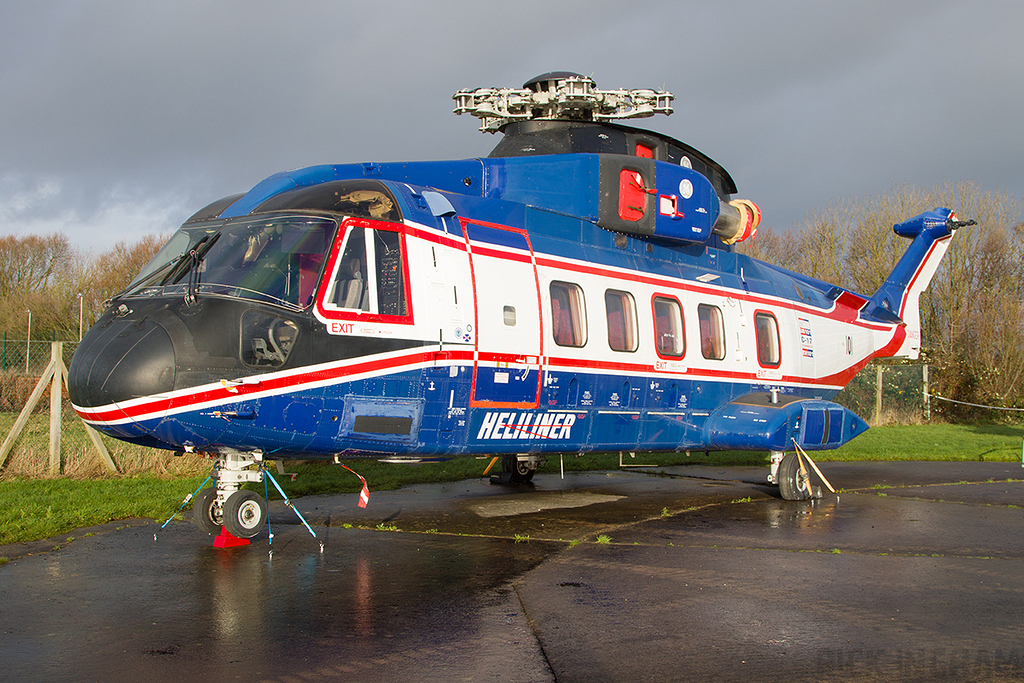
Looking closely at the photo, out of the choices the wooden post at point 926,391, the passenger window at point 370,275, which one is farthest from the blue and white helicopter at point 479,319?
the wooden post at point 926,391

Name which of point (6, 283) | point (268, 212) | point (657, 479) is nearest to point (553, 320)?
point (268, 212)

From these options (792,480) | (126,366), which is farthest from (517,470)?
(126,366)

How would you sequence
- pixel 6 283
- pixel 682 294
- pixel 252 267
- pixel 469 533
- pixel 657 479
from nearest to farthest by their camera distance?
1. pixel 252 267
2. pixel 469 533
3. pixel 682 294
4. pixel 657 479
5. pixel 6 283

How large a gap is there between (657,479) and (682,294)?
4.56m

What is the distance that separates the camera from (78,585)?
22.5ft

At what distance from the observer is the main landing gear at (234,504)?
8.00m

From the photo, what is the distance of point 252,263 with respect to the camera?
7531mm

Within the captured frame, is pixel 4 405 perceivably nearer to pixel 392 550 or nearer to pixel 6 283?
pixel 392 550

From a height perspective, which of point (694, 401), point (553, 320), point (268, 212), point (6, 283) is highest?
point (6, 283)

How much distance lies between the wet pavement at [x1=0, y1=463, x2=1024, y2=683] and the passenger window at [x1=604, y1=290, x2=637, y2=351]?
217 cm

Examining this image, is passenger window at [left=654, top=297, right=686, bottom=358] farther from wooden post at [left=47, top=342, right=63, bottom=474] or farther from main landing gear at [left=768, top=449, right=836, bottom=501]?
wooden post at [left=47, top=342, right=63, bottom=474]

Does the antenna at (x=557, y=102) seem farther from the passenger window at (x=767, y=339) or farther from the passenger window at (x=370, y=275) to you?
the passenger window at (x=370, y=275)

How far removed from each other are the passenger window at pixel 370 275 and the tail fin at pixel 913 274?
11776 mm

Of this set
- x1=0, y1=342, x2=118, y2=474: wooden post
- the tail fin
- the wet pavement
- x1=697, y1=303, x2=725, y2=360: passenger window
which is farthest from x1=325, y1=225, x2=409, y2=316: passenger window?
the tail fin
